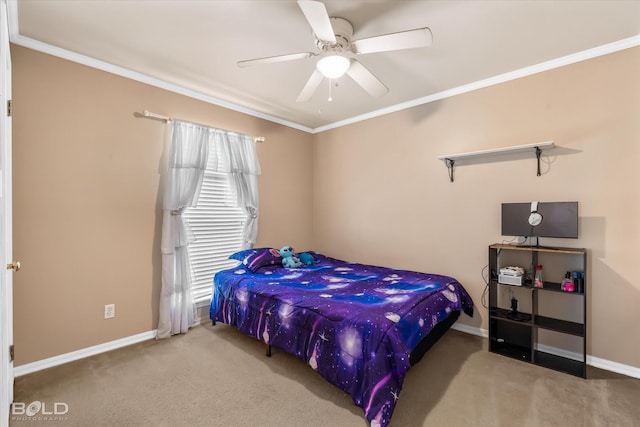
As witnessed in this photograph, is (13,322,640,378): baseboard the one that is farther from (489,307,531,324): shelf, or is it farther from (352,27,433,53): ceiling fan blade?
(352,27,433,53): ceiling fan blade

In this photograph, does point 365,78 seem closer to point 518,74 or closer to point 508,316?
point 518,74

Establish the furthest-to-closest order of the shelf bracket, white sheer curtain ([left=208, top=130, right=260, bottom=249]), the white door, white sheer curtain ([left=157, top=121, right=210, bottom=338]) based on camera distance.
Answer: white sheer curtain ([left=208, top=130, right=260, bottom=249]), the shelf bracket, white sheer curtain ([left=157, top=121, right=210, bottom=338]), the white door

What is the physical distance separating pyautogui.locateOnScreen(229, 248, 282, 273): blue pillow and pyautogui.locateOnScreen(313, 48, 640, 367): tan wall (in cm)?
121

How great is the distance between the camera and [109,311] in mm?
2799

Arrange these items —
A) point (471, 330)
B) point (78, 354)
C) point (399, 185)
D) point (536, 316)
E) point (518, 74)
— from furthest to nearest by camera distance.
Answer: point (399, 185), point (471, 330), point (518, 74), point (536, 316), point (78, 354)

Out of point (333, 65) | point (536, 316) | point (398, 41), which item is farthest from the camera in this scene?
point (536, 316)

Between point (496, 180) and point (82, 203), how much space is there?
394 centimetres

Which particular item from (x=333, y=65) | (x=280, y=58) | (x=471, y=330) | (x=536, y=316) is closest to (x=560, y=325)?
(x=536, y=316)

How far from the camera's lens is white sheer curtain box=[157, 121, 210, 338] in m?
3.05

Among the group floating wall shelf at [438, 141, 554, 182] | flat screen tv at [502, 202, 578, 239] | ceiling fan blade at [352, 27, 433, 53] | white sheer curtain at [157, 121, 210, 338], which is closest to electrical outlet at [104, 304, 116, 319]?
white sheer curtain at [157, 121, 210, 338]

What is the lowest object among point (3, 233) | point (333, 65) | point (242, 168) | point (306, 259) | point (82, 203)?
point (306, 259)

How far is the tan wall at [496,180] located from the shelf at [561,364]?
23 cm

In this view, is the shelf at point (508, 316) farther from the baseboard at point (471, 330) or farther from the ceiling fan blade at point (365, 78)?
the ceiling fan blade at point (365, 78)

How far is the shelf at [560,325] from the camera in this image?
2397 millimetres
